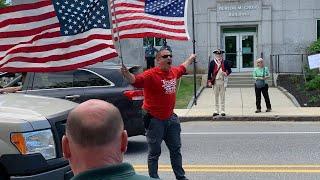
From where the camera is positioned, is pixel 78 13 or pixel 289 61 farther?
pixel 289 61

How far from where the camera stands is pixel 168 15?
568 cm

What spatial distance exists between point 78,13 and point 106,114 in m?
2.37

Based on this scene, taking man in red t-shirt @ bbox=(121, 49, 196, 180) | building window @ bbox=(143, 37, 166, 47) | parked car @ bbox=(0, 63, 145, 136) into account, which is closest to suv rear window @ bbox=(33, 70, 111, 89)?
parked car @ bbox=(0, 63, 145, 136)

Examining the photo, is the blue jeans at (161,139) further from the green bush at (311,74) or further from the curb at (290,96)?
the green bush at (311,74)

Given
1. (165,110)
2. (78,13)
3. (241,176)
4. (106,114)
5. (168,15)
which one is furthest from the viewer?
(241,176)

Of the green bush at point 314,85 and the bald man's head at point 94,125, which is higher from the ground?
the bald man's head at point 94,125

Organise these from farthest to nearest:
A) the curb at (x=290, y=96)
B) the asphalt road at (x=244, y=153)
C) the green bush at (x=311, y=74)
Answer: the green bush at (x=311, y=74) → the curb at (x=290, y=96) → the asphalt road at (x=244, y=153)

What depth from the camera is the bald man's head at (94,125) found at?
6.85ft

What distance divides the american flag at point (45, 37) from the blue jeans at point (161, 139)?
2367 mm

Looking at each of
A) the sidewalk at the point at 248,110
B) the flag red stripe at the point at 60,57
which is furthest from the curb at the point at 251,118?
the flag red stripe at the point at 60,57

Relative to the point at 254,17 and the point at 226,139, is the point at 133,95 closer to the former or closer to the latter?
the point at 226,139

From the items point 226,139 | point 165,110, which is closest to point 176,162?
point 165,110

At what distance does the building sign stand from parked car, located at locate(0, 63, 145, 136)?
20.2 m

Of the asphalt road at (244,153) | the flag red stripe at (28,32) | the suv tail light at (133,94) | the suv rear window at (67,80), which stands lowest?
the asphalt road at (244,153)
